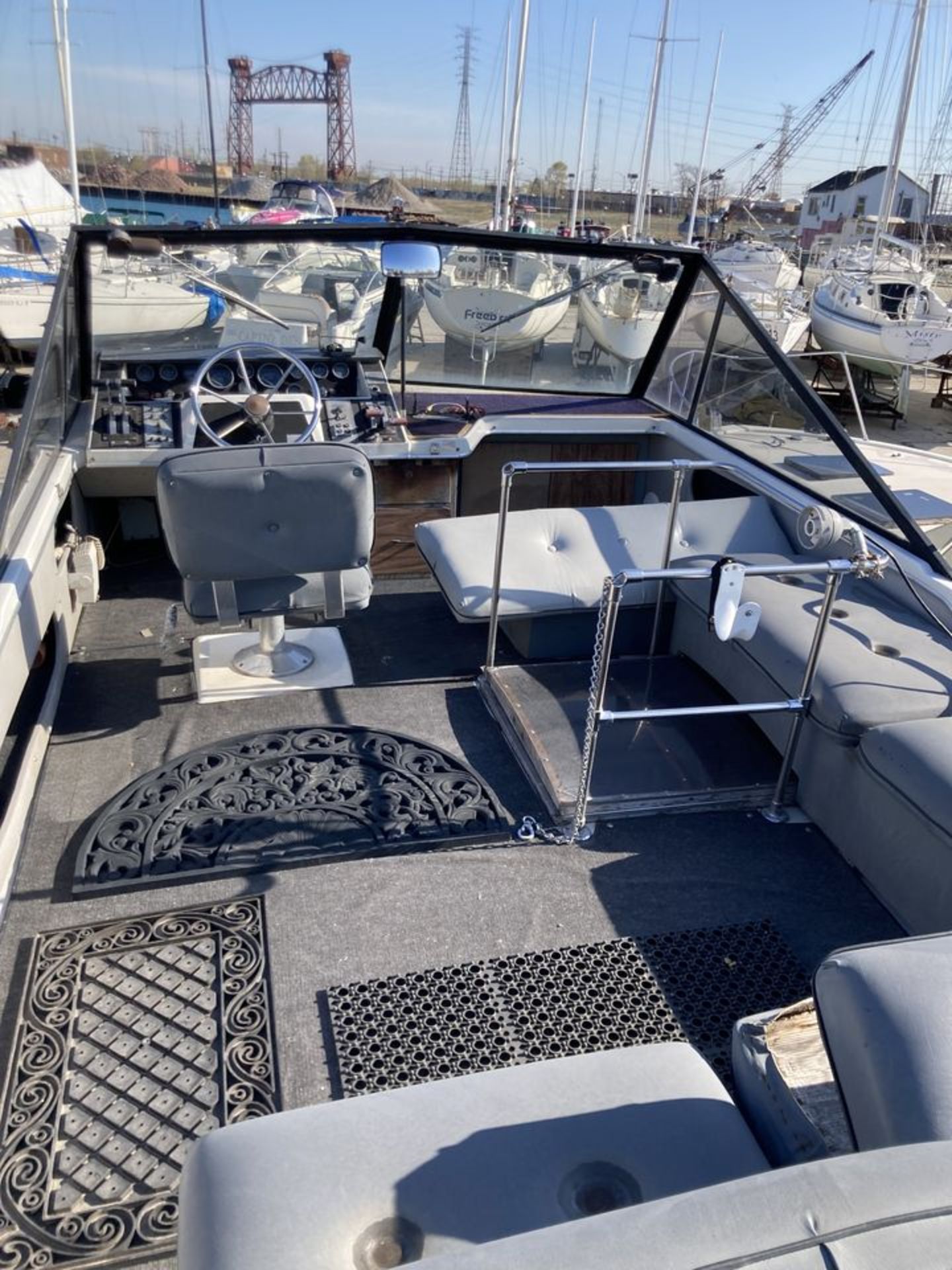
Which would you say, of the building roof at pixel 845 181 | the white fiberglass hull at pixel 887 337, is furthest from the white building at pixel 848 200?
the white fiberglass hull at pixel 887 337

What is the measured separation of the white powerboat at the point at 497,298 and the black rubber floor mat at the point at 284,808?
225 centimetres

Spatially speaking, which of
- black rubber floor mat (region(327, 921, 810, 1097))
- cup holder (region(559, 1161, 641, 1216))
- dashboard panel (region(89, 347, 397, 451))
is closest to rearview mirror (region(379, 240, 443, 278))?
dashboard panel (region(89, 347, 397, 451))

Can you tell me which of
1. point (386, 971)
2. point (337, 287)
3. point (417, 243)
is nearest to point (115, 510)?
point (337, 287)

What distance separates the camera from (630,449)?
4.44 m

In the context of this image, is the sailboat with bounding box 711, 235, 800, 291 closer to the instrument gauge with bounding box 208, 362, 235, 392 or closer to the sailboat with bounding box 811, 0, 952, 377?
the sailboat with bounding box 811, 0, 952, 377

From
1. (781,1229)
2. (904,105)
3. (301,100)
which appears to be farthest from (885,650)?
(301,100)

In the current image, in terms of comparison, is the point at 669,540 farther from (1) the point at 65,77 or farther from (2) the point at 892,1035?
(1) the point at 65,77

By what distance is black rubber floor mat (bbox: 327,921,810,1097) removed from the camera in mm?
1812

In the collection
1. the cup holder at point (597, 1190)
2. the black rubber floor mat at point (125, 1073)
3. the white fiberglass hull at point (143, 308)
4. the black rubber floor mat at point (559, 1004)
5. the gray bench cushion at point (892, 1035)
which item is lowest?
the black rubber floor mat at point (125, 1073)

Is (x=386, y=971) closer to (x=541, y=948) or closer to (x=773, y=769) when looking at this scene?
(x=541, y=948)

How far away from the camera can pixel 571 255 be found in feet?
13.0

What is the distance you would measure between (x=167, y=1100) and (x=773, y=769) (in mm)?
1847

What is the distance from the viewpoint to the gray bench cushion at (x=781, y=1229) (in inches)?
28.9

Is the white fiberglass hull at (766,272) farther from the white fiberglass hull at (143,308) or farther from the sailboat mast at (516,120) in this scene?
the white fiberglass hull at (143,308)
